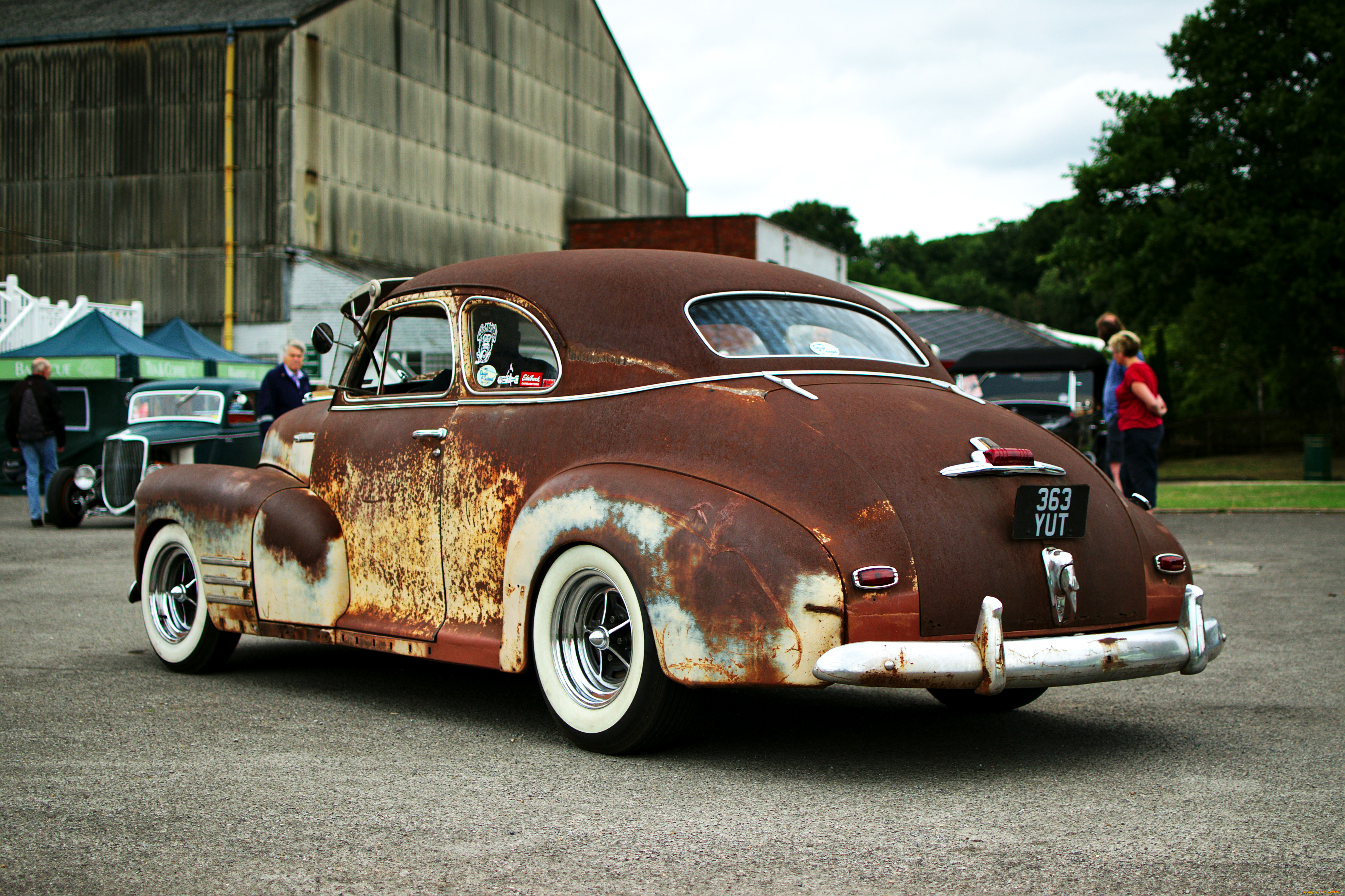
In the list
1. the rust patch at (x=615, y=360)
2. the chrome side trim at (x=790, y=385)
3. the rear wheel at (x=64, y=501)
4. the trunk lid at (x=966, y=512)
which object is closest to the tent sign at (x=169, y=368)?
the rear wheel at (x=64, y=501)

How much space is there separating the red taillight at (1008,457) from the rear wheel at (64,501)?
42.6 ft

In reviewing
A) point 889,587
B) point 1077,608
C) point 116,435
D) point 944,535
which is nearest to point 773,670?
point 889,587

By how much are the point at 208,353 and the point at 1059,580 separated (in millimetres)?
20077

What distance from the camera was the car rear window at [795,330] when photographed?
16.5 ft

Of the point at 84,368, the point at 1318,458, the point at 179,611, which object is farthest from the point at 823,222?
the point at 179,611

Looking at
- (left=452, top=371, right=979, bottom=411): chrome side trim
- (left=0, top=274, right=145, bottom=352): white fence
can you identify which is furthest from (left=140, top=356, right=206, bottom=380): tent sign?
(left=452, top=371, right=979, bottom=411): chrome side trim

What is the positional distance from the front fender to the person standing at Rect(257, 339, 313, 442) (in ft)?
25.1

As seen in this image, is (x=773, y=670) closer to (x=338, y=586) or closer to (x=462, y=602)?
(x=462, y=602)

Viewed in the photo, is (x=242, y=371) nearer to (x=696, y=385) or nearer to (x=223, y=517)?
(x=223, y=517)

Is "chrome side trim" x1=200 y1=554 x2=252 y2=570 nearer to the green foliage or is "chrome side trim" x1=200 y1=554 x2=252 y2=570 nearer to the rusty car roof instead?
the rusty car roof

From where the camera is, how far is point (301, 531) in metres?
5.67

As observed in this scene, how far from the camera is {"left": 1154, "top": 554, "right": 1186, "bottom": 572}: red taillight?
4793 mm

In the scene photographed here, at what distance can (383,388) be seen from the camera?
235 inches

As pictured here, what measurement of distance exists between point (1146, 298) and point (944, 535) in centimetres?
2976
